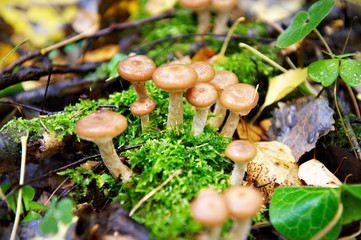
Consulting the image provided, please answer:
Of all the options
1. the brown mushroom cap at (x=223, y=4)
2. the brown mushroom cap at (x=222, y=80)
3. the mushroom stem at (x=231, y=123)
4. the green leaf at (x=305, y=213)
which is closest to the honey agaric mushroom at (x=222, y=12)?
the brown mushroom cap at (x=223, y=4)

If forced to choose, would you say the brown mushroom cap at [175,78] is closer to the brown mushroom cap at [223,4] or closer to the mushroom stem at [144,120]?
the mushroom stem at [144,120]

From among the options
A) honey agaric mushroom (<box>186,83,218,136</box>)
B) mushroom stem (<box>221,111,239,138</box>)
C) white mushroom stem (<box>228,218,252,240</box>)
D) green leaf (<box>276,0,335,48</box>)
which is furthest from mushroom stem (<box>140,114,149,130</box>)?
green leaf (<box>276,0,335,48</box>)

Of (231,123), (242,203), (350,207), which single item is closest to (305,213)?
(350,207)

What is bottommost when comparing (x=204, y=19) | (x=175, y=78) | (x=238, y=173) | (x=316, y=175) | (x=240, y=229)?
(x=316, y=175)

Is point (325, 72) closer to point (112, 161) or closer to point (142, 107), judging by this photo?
point (142, 107)

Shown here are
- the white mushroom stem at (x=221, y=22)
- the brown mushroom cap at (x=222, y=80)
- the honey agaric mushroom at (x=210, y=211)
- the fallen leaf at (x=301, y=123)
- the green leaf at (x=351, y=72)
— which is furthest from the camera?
the white mushroom stem at (x=221, y=22)

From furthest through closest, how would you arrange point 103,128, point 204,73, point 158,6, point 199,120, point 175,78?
point 158,6 → point 199,120 → point 204,73 → point 175,78 → point 103,128
